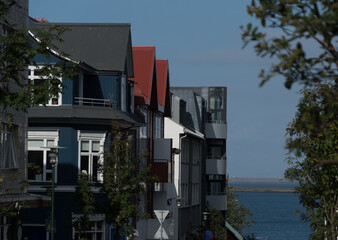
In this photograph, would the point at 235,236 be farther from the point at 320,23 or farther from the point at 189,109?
the point at 320,23

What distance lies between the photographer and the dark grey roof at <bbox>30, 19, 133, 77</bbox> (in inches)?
1618

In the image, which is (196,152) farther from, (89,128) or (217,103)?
(89,128)

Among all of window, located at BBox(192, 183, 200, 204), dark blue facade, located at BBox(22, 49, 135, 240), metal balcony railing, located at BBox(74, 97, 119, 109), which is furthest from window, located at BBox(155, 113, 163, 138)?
dark blue facade, located at BBox(22, 49, 135, 240)

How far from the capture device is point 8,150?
1165 inches

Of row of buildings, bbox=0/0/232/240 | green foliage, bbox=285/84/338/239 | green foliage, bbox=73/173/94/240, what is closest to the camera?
green foliage, bbox=285/84/338/239

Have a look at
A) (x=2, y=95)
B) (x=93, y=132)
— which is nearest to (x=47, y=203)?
(x=93, y=132)

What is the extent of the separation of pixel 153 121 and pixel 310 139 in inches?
1118

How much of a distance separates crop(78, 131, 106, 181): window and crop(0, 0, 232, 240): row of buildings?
0.14 feet

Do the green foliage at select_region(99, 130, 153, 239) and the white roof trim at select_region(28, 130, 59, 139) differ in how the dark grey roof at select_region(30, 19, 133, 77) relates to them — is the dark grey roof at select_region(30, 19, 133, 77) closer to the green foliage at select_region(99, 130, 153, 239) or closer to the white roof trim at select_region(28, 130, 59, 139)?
the white roof trim at select_region(28, 130, 59, 139)

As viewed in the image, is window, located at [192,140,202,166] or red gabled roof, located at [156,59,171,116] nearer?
red gabled roof, located at [156,59,171,116]

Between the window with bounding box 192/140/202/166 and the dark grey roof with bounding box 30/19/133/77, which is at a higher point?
the dark grey roof with bounding box 30/19/133/77

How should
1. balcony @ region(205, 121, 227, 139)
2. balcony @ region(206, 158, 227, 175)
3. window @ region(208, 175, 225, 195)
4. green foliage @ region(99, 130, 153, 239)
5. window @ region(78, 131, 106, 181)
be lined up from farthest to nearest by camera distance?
window @ region(208, 175, 225, 195) → balcony @ region(205, 121, 227, 139) → balcony @ region(206, 158, 227, 175) → window @ region(78, 131, 106, 181) → green foliage @ region(99, 130, 153, 239)

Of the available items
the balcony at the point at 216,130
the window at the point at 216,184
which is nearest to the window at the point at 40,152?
the balcony at the point at 216,130

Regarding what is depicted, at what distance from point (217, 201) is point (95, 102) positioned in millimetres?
41009
